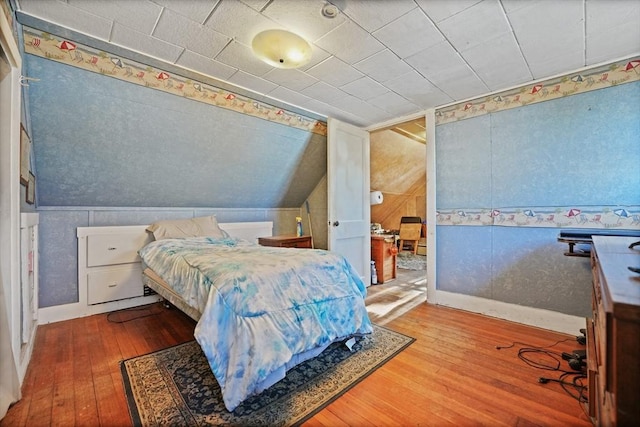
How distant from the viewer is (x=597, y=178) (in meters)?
2.30

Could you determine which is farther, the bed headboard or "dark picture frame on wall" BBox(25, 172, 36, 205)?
the bed headboard

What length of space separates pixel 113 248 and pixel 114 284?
1.25ft

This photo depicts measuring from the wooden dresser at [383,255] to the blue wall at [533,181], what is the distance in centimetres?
105

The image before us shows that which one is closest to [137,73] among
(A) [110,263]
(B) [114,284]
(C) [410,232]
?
(A) [110,263]

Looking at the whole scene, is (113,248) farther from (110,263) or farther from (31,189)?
(31,189)

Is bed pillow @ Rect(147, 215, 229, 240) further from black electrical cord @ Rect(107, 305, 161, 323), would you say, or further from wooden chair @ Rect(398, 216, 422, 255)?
wooden chair @ Rect(398, 216, 422, 255)

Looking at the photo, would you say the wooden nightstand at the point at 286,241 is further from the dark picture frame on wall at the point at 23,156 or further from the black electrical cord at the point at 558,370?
the black electrical cord at the point at 558,370

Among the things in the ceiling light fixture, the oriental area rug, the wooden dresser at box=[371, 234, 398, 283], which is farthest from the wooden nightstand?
the ceiling light fixture

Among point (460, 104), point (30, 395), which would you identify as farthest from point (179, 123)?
point (460, 104)

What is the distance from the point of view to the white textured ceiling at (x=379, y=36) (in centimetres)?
165

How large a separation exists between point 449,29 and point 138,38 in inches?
84.6

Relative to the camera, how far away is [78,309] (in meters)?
2.76

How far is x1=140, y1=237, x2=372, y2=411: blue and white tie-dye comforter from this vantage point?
1447 millimetres

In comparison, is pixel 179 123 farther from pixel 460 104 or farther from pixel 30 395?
pixel 460 104
